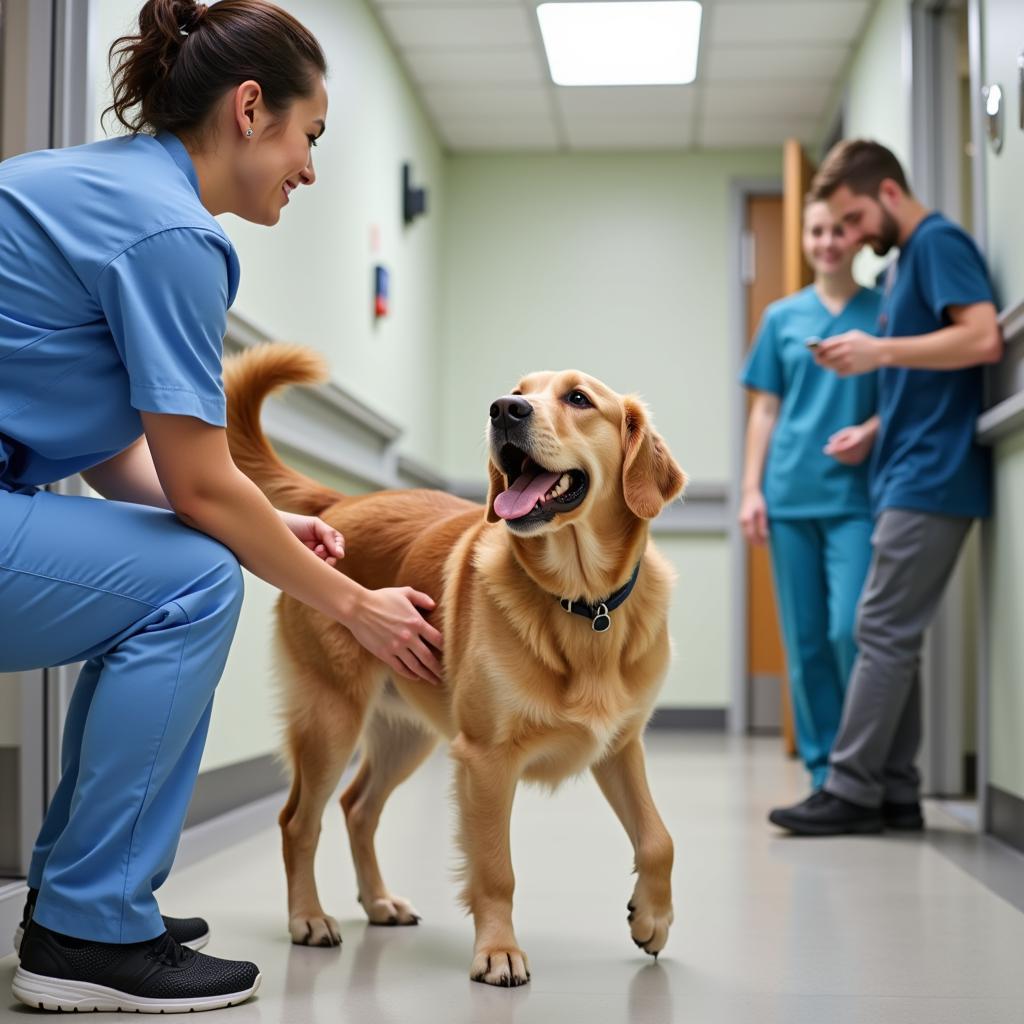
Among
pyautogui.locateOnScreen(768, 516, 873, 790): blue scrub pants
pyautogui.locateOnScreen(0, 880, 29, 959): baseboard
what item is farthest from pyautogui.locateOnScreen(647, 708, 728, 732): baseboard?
pyautogui.locateOnScreen(0, 880, 29, 959): baseboard

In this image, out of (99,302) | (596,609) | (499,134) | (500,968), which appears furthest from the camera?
(499,134)

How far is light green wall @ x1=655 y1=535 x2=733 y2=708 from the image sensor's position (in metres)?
6.06

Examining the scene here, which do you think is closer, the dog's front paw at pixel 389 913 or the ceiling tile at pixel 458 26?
the dog's front paw at pixel 389 913

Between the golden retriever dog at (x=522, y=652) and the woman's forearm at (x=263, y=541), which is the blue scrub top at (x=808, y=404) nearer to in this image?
the golden retriever dog at (x=522, y=652)

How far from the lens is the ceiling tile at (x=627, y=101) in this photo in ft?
18.1

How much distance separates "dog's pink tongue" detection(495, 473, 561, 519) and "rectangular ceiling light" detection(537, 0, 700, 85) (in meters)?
3.44

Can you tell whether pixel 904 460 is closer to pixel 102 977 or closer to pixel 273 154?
pixel 273 154

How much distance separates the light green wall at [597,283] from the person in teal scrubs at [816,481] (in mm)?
2487

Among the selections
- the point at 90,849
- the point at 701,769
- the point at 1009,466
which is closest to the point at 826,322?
the point at 1009,466

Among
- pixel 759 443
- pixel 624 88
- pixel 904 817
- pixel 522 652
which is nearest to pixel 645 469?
pixel 522 652

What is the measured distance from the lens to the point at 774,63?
17.1 ft

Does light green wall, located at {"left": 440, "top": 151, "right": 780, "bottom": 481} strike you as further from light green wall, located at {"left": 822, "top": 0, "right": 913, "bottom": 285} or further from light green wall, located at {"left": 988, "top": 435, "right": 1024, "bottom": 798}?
light green wall, located at {"left": 988, "top": 435, "right": 1024, "bottom": 798}

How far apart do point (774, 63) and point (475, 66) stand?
4.10 ft

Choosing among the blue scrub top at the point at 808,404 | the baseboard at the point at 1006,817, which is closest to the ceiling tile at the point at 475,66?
the blue scrub top at the point at 808,404
